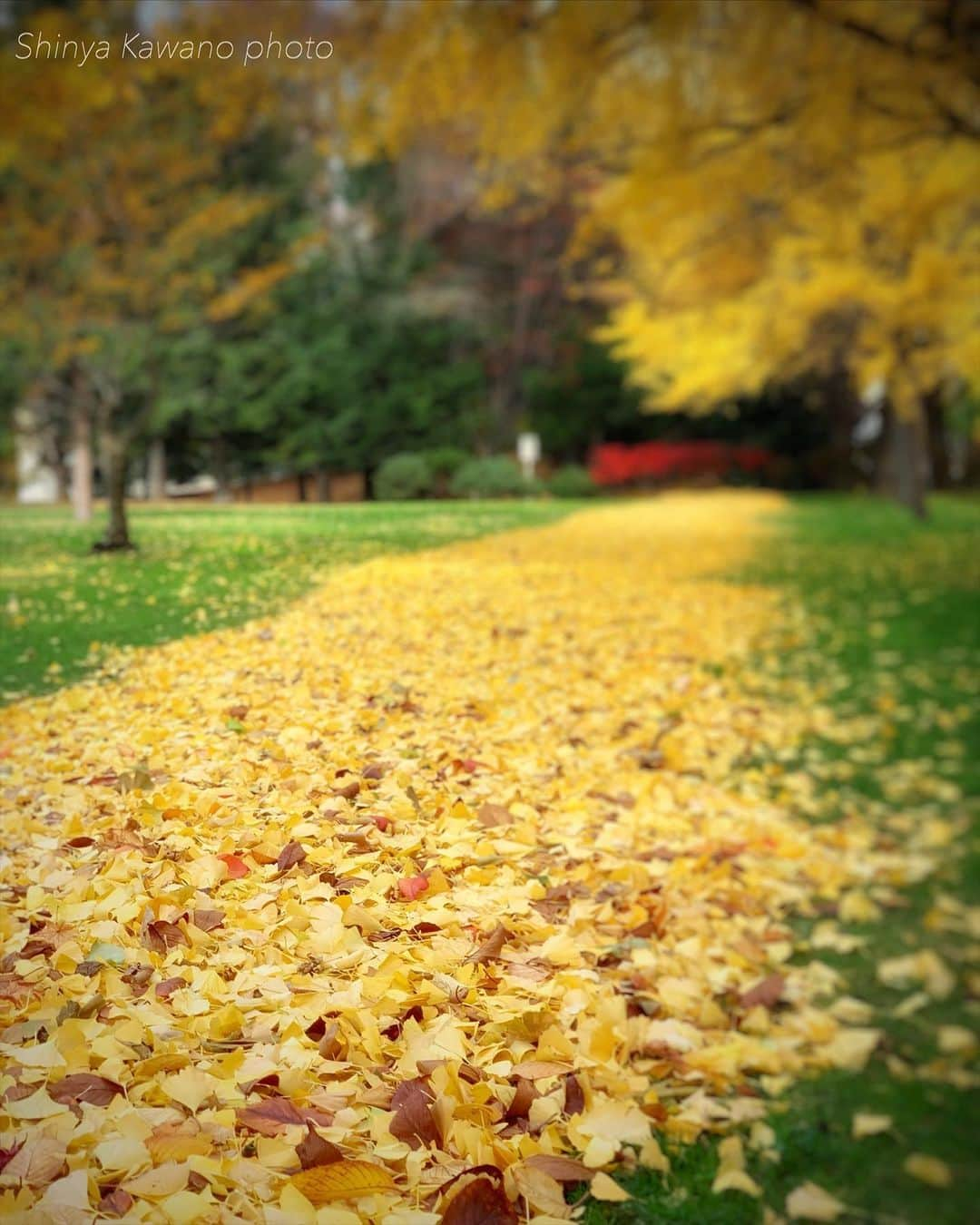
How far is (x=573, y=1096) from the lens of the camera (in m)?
1.57

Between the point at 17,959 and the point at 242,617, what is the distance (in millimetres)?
879

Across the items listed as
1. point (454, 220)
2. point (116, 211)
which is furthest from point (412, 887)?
point (454, 220)

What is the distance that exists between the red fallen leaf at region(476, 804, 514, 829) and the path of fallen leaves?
0.5 inches

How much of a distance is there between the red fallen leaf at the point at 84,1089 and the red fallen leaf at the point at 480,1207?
0.47 metres

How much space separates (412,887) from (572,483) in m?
3.39

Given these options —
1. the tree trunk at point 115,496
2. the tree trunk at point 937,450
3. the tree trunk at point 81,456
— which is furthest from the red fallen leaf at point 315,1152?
the tree trunk at point 937,450

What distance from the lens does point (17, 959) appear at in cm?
128

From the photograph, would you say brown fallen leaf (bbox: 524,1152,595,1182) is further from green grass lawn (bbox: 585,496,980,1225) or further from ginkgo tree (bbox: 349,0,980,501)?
ginkgo tree (bbox: 349,0,980,501)

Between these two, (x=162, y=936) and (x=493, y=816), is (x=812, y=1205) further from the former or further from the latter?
(x=162, y=936)

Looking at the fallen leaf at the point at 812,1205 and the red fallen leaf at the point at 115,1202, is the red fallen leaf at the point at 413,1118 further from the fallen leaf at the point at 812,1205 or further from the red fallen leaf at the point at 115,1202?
the fallen leaf at the point at 812,1205

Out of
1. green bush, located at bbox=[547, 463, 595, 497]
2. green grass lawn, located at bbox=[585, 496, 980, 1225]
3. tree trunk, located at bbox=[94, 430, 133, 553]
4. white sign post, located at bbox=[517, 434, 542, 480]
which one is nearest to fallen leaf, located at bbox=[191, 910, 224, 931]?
green grass lawn, located at bbox=[585, 496, 980, 1225]

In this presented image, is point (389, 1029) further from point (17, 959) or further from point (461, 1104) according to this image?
point (17, 959)

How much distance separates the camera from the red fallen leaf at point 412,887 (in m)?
1.58

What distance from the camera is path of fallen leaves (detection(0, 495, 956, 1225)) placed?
1196 millimetres
